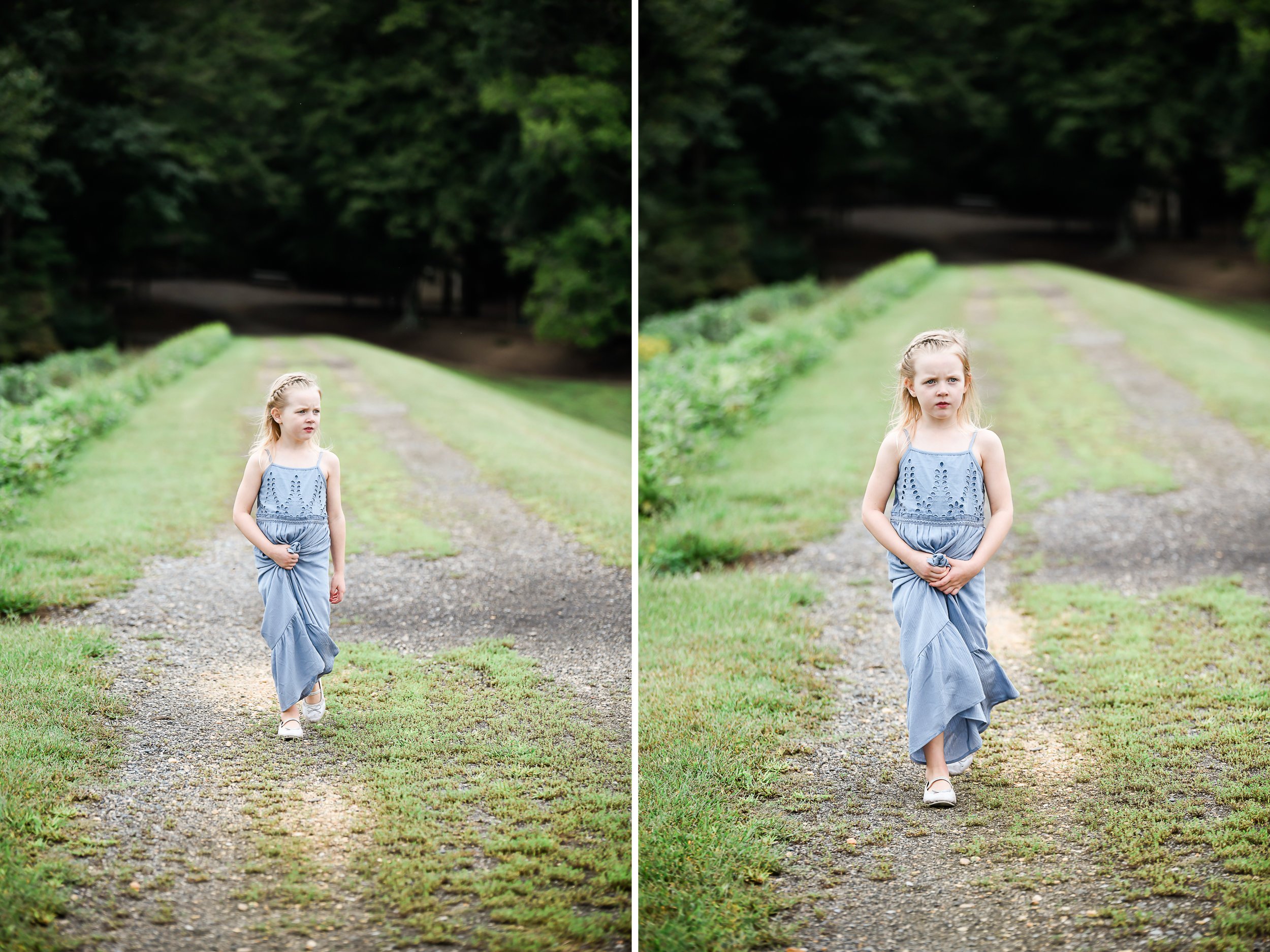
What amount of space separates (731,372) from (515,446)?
3864 millimetres

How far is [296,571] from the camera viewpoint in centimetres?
315

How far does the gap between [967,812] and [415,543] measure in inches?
82.7

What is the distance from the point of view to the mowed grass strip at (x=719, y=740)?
9.07ft

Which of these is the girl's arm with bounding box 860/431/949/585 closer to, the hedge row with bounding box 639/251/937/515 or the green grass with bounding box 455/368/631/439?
the green grass with bounding box 455/368/631/439

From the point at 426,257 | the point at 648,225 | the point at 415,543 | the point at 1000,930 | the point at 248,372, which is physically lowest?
the point at 1000,930

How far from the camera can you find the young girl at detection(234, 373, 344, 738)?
3115 millimetres

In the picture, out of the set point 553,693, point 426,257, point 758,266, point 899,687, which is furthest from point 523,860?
point 758,266

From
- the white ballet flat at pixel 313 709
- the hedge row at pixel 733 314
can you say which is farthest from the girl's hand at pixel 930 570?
the hedge row at pixel 733 314

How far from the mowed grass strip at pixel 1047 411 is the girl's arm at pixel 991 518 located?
2862 millimetres

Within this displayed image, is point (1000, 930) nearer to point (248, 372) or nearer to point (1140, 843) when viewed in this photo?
point (1140, 843)

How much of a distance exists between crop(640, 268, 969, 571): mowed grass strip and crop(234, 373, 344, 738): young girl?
2339 millimetres

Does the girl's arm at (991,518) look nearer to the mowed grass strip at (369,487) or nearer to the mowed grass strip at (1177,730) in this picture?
the mowed grass strip at (1177,730)

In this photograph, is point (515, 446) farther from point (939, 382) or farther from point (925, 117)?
point (925, 117)

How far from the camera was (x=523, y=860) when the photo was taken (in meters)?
2.86
